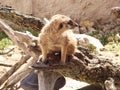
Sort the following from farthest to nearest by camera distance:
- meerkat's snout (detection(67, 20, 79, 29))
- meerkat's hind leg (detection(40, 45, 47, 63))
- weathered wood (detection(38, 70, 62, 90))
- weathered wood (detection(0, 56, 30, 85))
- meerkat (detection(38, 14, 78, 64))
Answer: weathered wood (detection(0, 56, 30, 85))
weathered wood (detection(38, 70, 62, 90))
meerkat's hind leg (detection(40, 45, 47, 63))
meerkat (detection(38, 14, 78, 64))
meerkat's snout (detection(67, 20, 79, 29))

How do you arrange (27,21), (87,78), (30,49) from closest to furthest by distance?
(87,78) < (30,49) < (27,21)

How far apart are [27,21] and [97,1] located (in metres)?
5.33

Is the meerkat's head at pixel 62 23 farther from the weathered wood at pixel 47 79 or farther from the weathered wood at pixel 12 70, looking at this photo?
the weathered wood at pixel 12 70

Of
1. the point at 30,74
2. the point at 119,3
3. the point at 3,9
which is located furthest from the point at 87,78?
the point at 119,3

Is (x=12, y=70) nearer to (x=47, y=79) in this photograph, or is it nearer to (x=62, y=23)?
(x=47, y=79)

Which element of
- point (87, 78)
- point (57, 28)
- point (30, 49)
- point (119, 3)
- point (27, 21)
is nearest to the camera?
point (57, 28)

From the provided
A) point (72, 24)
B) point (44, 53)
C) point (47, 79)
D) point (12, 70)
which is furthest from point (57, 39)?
point (12, 70)

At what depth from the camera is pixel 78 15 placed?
32.1 ft

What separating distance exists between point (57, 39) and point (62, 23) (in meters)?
0.25

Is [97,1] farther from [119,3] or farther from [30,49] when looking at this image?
[30,49]

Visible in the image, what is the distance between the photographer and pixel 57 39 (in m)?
3.64

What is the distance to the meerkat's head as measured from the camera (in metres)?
3.38

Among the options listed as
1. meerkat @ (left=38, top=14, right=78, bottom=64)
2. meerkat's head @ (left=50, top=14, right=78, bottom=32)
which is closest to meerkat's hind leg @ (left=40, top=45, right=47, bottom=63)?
meerkat @ (left=38, top=14, right=78, bottom=64)

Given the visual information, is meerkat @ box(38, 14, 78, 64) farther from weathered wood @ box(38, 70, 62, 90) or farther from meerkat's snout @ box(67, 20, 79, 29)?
weathered wood @ box(38, 70, 62, 90)
